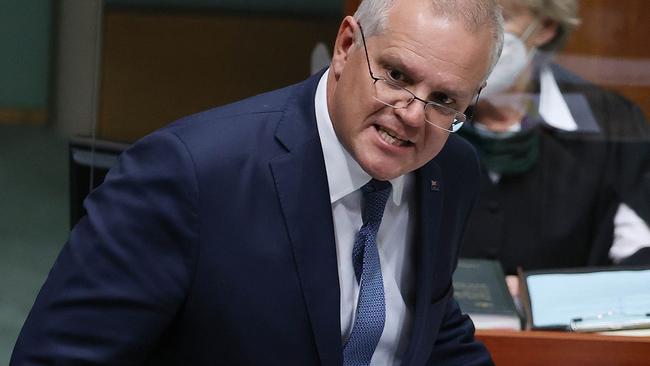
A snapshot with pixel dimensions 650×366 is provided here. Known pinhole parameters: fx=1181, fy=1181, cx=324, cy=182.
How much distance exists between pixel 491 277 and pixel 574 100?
95 centimetres

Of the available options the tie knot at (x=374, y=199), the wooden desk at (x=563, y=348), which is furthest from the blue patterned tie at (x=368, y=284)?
the wooden desk at (x=563, y=348)

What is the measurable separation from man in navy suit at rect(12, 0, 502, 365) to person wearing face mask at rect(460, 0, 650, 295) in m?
1.24

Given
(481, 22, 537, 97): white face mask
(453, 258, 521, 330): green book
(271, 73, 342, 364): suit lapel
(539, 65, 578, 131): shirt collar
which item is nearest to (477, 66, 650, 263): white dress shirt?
(539, 65, 578, 131): shirt collar

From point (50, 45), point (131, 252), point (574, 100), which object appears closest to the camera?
point (131, 252)

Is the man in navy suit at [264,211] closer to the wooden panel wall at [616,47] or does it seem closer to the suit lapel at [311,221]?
the suit lapel at [311,221]

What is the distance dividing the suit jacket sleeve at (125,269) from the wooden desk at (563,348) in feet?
2.74

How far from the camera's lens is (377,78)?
1.59 meters

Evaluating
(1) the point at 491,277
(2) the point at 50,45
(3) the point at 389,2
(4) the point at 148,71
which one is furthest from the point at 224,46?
(3) the point at 389,2

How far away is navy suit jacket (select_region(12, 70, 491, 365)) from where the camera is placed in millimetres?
1544

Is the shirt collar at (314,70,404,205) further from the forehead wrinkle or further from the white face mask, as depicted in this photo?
the white face mask

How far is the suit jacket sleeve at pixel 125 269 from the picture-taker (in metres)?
1.54

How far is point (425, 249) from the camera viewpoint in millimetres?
1838

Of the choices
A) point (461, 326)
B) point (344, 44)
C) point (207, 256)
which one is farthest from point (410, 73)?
point (461, 326)

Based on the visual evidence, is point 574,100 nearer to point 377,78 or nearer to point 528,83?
point 528,83
